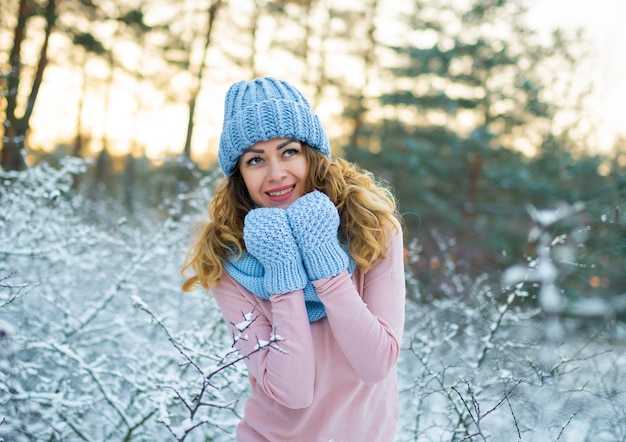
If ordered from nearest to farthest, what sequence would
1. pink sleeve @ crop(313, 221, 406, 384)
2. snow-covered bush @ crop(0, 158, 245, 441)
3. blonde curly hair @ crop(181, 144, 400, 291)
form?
pink sleeve @ crop(313, 221, 406, 384)
blonde curly hair @ crop(181, 144, 400, 291)
snow-covered bush @ crop(0, 158, 245, 441)

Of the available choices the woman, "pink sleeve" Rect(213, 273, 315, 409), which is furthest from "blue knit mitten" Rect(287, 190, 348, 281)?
"pink sleeve" Rect(213, 273, 315, 409)

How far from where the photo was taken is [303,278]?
164 cm

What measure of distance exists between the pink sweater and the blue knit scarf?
0.14ft

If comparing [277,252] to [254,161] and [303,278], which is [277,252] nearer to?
[303,278]

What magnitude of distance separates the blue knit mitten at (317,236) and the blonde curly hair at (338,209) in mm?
101

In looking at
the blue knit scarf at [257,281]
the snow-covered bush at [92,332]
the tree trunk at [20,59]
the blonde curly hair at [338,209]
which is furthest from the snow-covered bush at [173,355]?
the tree trunk at [20,59]

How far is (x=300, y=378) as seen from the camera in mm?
1568

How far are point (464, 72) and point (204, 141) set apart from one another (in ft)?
21.1

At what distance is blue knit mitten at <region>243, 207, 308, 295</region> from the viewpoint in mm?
1634

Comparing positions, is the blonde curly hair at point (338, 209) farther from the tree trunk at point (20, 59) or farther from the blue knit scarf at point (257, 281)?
the tree trunk at point (20, 59)

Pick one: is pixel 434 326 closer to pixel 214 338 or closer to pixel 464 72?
pixel 214 338

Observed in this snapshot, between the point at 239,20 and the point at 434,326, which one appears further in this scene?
the point at 239,20

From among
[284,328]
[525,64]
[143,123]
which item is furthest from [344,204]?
[143,123]

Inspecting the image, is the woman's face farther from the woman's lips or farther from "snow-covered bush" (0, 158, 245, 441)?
"snow-covered bush" (0, 158, 245, 441)
